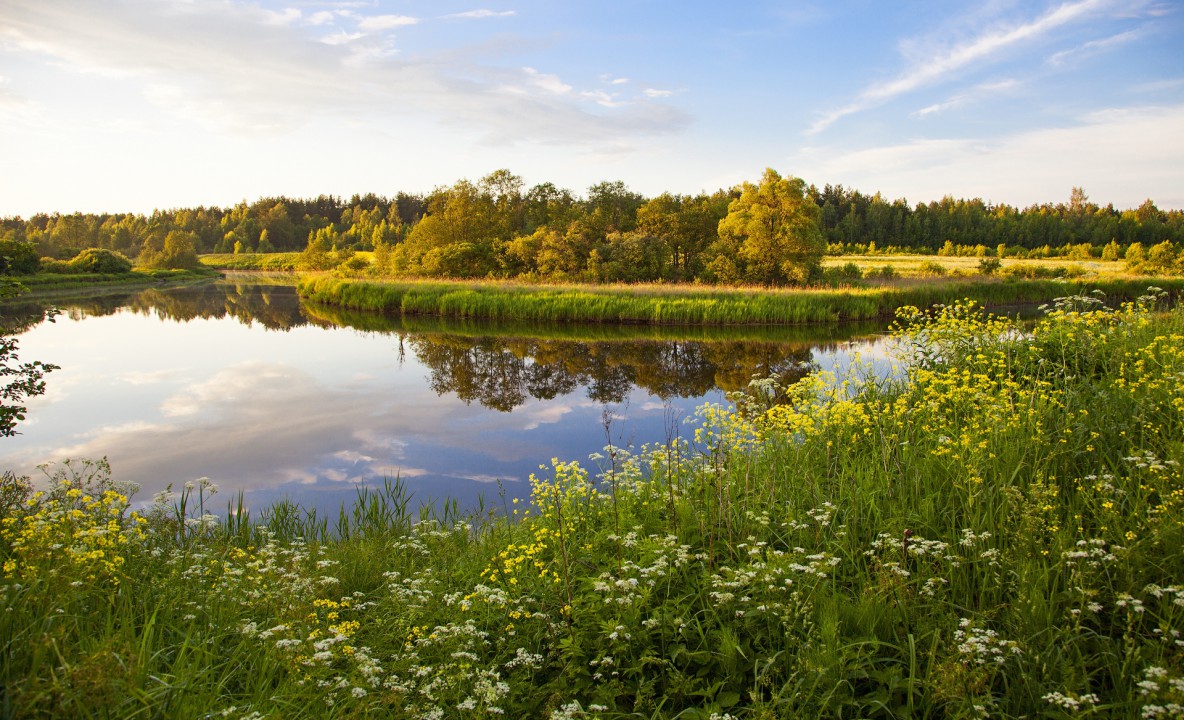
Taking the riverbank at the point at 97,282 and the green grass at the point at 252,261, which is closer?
the riverbank at the point at 97,282

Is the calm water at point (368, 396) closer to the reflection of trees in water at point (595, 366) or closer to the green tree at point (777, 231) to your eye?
the reflection of trees in water at point (595, 366)

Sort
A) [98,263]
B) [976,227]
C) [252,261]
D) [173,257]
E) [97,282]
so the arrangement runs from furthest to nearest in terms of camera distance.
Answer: [252,261] → [976,227] → [173,257] → [98,263] → [97,282]

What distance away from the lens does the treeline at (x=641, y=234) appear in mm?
38000

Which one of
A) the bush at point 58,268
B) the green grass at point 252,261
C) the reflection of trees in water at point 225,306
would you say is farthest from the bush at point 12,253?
the green grass at point 252,261

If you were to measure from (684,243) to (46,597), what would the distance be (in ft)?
145

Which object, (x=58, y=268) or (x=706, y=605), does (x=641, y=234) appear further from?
(x=58, y=268)

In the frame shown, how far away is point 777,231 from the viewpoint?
3691 centimetres

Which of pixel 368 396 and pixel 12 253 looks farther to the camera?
pixel 368 396

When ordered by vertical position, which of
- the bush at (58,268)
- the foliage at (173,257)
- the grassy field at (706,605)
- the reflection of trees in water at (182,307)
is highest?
the foliage at (173,257)

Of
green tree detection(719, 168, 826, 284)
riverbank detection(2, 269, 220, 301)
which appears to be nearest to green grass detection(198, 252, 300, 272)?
riverbank detection(2, 269, 220, 301)

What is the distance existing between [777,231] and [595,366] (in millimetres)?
24190

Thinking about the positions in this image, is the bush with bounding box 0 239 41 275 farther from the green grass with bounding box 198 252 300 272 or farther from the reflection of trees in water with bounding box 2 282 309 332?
the green grass with bounding box 198 252 300 272

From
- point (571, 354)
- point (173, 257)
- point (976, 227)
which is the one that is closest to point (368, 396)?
point (571, 354)

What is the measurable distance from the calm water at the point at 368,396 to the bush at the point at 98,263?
31.3m
